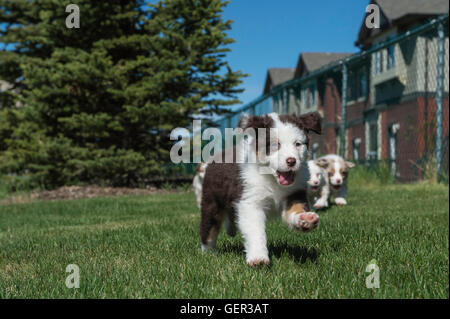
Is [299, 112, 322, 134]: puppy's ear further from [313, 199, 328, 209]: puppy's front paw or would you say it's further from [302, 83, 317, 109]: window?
[302, 83, 317, 109]: window

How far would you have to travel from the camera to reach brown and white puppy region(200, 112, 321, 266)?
11.3 ft

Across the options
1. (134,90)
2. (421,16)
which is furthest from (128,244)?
(421,16)

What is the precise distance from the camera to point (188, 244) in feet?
15.5

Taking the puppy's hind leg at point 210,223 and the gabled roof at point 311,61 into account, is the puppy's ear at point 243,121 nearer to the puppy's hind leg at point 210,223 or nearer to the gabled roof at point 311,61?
the puppy's hind leg at point 210,223

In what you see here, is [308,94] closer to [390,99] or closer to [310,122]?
[390,99]

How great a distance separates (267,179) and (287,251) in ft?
2.95

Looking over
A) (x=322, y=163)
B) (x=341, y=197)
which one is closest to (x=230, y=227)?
(x=322, y=163)

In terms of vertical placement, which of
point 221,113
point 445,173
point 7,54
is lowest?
point 445,173

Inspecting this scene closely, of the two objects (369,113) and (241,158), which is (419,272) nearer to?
(241,158)

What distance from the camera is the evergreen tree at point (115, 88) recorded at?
12875 millimetres

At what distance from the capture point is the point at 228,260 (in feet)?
12.6

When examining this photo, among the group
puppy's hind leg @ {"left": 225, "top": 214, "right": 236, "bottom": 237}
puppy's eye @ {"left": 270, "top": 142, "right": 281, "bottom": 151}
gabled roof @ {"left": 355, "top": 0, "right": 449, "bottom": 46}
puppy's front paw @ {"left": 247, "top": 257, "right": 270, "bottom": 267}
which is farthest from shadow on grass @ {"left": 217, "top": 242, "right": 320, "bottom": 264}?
gabled roof @ {"left": 355, "top": 0, "right": 449, "bottom": 46}

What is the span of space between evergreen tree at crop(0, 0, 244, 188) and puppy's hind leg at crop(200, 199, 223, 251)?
886 cm
